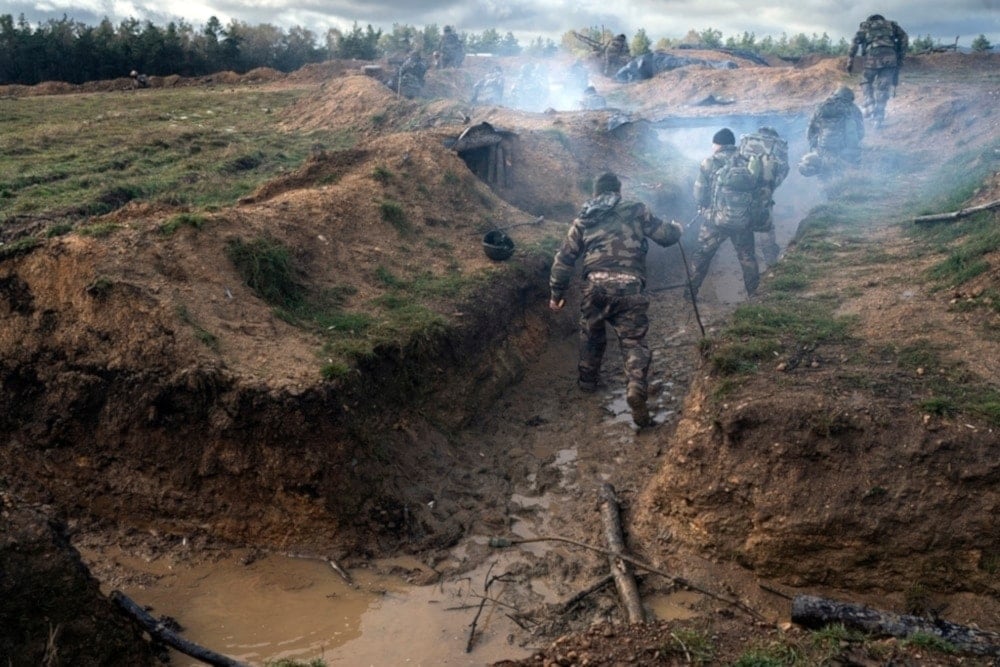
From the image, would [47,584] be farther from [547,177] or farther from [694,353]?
[547,177]

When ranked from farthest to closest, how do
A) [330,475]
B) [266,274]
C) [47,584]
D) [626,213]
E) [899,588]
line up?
[626,213] < [266,274] < [330,475] < [899,588] < [47,584]

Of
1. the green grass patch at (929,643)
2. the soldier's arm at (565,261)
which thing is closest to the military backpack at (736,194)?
the soldier's arm at (565,261)

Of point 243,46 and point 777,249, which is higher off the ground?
point 243,46

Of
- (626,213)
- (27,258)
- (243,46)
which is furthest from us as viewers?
(243,46)

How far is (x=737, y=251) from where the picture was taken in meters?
11.1

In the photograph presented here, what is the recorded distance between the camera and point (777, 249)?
41.0 ft

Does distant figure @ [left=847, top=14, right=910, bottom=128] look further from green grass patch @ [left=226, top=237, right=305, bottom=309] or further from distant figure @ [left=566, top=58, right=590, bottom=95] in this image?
green grass patch @ [left=226, top=237, right=305, bottom=309]

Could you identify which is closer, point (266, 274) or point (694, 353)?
point (266, 274)

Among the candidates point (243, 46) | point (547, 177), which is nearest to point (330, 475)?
point (547, 177)

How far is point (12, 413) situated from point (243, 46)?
28820mm

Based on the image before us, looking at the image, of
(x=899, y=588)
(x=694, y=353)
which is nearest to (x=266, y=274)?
(x=694, y=353)

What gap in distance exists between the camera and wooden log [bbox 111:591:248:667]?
4.61 meters

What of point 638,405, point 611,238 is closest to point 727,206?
point 611,238

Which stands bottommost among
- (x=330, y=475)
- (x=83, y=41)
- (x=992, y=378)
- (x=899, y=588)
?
(x=899, y=588)
